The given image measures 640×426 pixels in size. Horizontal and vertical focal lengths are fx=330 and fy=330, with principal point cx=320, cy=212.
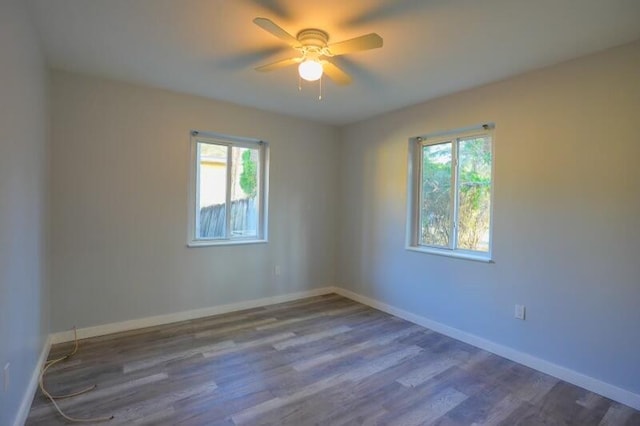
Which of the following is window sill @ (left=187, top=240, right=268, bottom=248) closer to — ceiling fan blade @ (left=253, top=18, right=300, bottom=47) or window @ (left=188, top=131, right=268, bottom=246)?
window @ (left=188, top=131, right=268, bottom=246)

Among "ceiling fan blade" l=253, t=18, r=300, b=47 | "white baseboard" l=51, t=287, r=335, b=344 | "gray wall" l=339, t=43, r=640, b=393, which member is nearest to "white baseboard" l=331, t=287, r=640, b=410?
"gray wall" l=339, t=43, r=640, b=393

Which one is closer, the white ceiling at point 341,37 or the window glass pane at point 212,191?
the white ceiling at point 341,37

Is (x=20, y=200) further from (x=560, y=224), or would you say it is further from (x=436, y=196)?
(x=560, y=224)

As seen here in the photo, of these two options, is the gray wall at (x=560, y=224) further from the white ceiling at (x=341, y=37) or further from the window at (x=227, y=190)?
the window at (x=227, y=190)

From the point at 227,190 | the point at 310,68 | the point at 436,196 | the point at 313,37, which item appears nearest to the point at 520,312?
the point at 436,196

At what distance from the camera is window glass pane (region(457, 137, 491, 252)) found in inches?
124

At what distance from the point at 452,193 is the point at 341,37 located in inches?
77.6

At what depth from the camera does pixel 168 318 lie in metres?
3.46

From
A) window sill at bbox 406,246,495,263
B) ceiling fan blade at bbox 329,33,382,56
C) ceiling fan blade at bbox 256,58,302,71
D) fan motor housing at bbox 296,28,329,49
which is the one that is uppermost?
fan motor housing at bbox 296,28,329,49

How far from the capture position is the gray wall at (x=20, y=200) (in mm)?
1572

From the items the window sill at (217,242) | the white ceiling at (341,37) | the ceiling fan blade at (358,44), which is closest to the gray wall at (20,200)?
the white ceiling at (341,37)

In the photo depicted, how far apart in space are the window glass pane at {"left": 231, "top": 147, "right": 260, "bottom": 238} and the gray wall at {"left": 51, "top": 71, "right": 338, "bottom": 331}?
0.22 metres

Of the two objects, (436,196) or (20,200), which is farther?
(436,196)

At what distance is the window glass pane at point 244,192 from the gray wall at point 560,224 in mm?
2027
